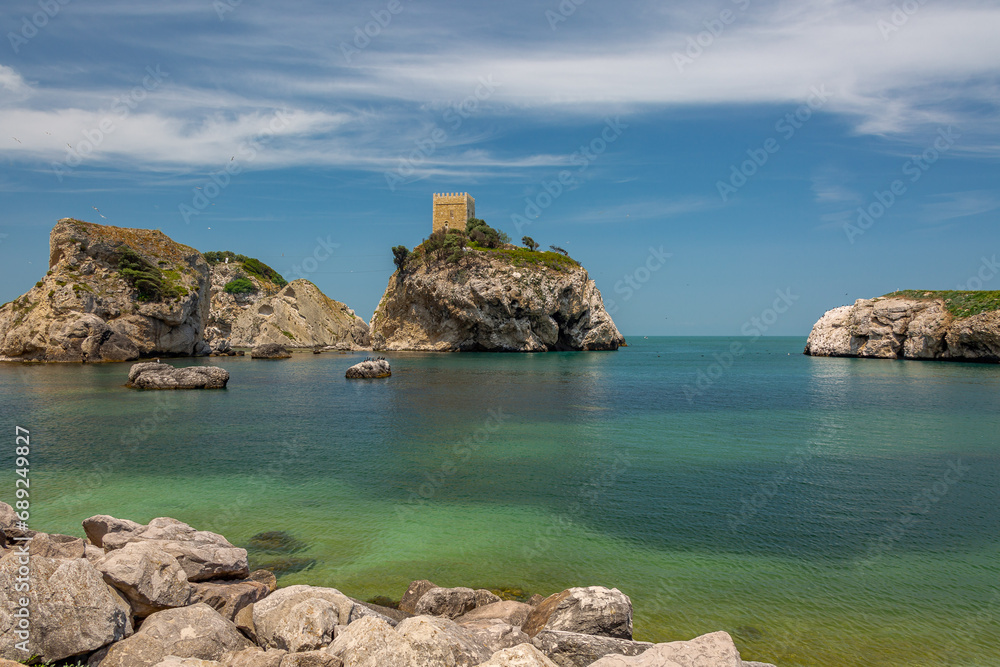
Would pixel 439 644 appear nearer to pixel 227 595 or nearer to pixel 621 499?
pixel 227 595

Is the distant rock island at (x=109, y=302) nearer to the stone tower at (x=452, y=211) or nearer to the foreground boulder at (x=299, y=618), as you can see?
the stone tower at (x=452, y=211)

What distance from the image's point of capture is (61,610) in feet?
20.3

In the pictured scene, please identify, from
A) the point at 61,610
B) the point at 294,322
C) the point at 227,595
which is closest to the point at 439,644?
the point at 227,595

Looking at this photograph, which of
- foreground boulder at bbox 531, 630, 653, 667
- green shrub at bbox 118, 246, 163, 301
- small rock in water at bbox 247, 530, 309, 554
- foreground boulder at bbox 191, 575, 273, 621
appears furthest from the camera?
green shrub at bbox 118, 246, 163, 301

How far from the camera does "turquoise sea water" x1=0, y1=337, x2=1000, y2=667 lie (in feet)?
29.8

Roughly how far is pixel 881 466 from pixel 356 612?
58.9ft

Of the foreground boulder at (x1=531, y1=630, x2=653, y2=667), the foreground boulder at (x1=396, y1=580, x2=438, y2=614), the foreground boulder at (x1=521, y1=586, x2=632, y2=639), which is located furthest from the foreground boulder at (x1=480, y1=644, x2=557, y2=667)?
the foreground boulder at (x1=396, y1=580, x2=438, y2=614)

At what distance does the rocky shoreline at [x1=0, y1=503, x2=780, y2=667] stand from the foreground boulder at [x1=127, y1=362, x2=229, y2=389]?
114ft

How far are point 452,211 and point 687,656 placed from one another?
109 meters

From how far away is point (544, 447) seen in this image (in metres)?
21.0

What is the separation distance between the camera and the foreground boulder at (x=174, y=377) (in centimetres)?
3881

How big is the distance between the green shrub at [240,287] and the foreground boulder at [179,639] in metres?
123

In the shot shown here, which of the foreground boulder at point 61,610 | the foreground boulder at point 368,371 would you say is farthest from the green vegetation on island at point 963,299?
the foreground boulder at point 61,610

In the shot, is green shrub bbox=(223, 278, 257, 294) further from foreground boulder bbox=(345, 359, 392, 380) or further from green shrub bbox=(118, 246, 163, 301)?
foreground boulder bbox=(345, 359, 392, 380)
